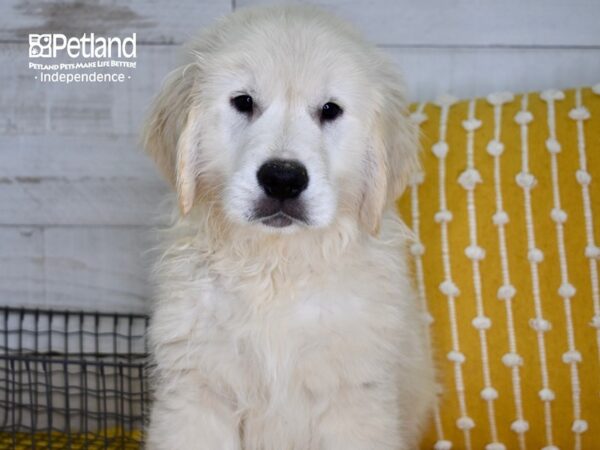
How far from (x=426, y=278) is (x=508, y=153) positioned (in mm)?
361

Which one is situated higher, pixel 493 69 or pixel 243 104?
pixel 493 69

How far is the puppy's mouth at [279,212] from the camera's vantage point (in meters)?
1.55

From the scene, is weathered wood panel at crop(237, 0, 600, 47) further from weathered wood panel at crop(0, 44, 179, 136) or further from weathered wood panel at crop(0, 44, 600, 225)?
weathered wood panel at crop(0, 44, 179, 136)

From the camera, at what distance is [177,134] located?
1690mm

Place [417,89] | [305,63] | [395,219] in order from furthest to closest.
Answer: [417,89] < [395,219] < [305,63]

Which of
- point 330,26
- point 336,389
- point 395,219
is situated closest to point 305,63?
point 330,26

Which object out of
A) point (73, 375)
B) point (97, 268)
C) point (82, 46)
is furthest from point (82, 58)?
point (73, 375)

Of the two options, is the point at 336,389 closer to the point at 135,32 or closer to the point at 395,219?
the point at 395,219

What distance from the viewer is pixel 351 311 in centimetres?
169

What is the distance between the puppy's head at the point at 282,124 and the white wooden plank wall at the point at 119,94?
2.52 ft

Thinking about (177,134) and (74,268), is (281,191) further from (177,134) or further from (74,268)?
(74,268)

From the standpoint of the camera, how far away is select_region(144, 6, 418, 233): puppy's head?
156 centimetres

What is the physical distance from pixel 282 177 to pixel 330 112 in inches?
9.1

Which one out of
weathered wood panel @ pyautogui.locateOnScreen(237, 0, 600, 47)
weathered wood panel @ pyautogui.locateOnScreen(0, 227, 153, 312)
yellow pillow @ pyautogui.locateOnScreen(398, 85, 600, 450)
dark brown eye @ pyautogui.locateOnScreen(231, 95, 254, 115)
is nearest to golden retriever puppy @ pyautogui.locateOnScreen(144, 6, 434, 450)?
dark brown eye @ pyautogui.locateOnScreen(231, 95, 254, 115)
